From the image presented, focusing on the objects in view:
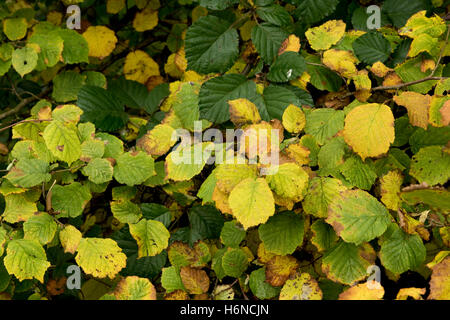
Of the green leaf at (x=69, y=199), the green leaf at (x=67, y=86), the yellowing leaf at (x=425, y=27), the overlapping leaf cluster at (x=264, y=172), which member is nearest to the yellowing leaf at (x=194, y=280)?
the overlapping leaf cluster at (x=264, y=172)

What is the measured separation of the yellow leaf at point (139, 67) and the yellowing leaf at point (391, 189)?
117 centimetres

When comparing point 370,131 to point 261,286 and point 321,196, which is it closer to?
point 321,196

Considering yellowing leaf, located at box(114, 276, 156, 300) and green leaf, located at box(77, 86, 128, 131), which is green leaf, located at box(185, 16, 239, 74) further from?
yellowing leaf, located at box(114, 276, 156, 300)

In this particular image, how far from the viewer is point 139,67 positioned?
1.79 metres

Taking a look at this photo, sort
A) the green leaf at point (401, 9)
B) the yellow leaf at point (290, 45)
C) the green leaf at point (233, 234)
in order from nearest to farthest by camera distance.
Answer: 1. the green leaf at point (233, 234)
2. the yellow leaf at point (290, 45)
3. the green leaf at point (401, 9)

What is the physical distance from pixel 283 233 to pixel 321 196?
13 centimetres

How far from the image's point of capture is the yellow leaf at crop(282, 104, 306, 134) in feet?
3.25

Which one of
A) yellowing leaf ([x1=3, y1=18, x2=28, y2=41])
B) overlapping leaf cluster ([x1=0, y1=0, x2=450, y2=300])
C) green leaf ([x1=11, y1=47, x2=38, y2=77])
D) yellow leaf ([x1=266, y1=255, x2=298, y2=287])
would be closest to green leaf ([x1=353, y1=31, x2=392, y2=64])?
overlapping leaf cluster ([x1=0, y1=0, x2=450, y2=300])

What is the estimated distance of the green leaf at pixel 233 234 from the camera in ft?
3.35

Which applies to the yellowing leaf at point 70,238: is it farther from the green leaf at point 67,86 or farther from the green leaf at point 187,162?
the green leaf at point 67,86

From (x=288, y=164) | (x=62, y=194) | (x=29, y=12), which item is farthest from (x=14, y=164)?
(x=29, y=12)

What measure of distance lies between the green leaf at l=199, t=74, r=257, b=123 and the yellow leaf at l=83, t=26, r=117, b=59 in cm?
71

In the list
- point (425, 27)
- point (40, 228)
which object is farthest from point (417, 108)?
point (40, 228)

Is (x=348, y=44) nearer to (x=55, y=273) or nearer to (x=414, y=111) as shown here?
(x=414, y=111)
